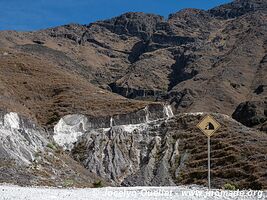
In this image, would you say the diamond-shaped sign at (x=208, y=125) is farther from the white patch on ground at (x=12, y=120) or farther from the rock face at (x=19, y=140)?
the white patch on ground at (x=12, y=120)

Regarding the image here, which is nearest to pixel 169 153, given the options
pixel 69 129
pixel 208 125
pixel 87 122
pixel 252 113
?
pixel 87 122

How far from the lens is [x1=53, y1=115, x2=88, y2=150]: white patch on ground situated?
2169 inches

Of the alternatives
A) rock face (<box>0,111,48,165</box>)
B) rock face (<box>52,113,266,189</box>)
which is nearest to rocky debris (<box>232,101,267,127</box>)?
rock face (<box>52,113,266,189</box>)

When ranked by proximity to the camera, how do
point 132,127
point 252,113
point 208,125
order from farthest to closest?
point 252,113 < point 132,127 < point 208,125

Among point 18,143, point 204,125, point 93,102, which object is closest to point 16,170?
point 18,143

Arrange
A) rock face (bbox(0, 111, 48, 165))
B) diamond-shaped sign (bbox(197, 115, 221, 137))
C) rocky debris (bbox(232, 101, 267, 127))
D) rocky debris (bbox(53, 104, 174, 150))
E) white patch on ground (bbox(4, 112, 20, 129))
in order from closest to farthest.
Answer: diamond-shaped sign (bbox(197, 115, 221, 137)) → rock face (bbox(0, 111, 48, 165)) → white patch on ground (bbox(4, 112, 20, 129)) → rocky debris (bbox(53, 104, 174, 150)) → rocky debris (bbox(232, 101, 267, 127))

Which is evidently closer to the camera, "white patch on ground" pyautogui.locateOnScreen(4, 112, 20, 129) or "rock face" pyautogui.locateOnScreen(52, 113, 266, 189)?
"rock face" pyautogui.locateOnScreen(52, 113, 266, 189)

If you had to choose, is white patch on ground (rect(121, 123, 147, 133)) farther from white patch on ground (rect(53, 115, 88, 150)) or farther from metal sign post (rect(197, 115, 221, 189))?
metal sign post (rect(197, 115, 221, 189))

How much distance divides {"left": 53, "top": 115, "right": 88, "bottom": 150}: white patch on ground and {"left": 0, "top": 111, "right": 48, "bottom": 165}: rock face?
7.21 m

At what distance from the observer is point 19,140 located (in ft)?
128

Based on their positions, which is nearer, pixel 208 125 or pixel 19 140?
pixel 208 125

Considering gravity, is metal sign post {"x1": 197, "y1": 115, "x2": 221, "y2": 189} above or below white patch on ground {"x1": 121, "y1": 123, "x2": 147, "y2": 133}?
below

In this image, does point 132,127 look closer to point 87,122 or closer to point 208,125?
point 87,122

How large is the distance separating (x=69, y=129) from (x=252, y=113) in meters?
89.4
